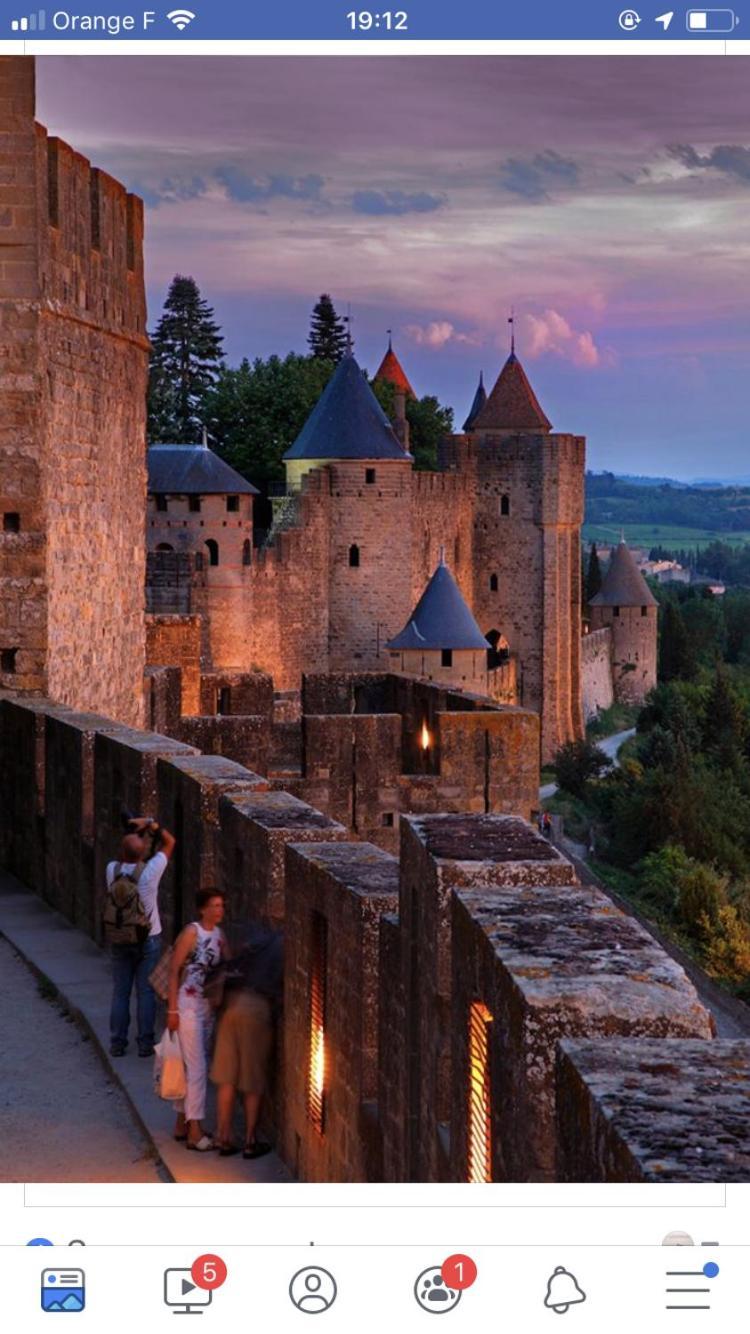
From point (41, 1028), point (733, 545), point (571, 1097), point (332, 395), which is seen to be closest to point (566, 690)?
point (332, 395)

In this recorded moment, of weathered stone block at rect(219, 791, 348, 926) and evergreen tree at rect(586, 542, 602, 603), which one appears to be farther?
evergreen tree at rect(586, 542, 602, 603)

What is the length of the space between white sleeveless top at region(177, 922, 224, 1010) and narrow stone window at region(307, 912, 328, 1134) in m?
0.55

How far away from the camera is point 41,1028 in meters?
9.59

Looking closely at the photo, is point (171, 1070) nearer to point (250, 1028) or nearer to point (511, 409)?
point (250, 1028)

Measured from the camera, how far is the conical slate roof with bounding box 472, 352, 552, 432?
2430 inches

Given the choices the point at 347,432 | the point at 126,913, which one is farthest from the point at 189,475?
the point at 126,913

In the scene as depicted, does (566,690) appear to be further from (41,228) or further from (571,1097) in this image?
(571,1097)

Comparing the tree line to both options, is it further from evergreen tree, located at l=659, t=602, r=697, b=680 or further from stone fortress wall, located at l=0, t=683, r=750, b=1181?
stone fortress wall, located at l=0, t=683, r=750, b=1181

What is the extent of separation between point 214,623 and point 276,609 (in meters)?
2.05
